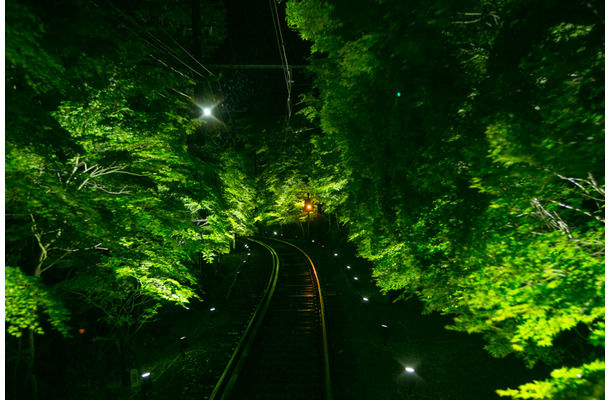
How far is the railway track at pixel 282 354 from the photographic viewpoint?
300 inches

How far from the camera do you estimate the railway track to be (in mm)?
7613

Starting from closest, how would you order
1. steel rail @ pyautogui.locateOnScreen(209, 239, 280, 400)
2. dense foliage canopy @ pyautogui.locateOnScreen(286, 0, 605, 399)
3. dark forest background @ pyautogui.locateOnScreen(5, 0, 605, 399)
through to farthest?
dense foliage canopy @ pyautogui.locateOnScreen(286, 0, 605, 399) < dark forest background @ pyautogui.locateOnScreen(5, 0, 605, 399) < steel rail @ pyautogui.locateOnScreen(209, 239, 280, 400)

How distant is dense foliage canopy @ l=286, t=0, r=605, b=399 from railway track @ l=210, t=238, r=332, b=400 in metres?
4.01

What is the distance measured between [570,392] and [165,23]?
1598 centimetres

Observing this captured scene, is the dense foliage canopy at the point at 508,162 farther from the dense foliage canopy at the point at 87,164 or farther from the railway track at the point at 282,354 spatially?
the dense foliage canopy at the point at 87,164

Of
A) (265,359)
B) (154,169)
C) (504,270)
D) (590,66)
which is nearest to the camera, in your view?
(590,66)

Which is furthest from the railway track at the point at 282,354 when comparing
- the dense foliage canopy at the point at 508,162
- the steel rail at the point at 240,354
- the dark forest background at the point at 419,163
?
the dense foliage canopy at the point at 508,162

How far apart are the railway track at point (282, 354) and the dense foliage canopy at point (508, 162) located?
158 inches

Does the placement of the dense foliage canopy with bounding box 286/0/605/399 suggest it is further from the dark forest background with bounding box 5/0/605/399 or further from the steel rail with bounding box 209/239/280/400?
the steel rail with bounding box 209/239/280/400

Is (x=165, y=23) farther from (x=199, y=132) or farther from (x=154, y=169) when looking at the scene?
(x=154, y=169)

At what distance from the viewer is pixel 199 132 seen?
12812 millimetres

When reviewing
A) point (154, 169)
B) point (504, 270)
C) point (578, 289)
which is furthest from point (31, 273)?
point (578, 289)

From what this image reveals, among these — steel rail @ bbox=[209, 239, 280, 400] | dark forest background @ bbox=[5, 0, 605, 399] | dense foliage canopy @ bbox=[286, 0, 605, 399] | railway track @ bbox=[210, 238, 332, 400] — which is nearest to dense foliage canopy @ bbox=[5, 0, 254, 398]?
dark forest background @ bbox=[5, 0, 605, 399]

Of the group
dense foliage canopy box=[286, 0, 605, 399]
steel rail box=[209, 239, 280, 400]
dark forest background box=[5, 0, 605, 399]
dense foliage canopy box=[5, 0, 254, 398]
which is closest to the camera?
dense foliage canopy box=[286, 0, 605, 399]
